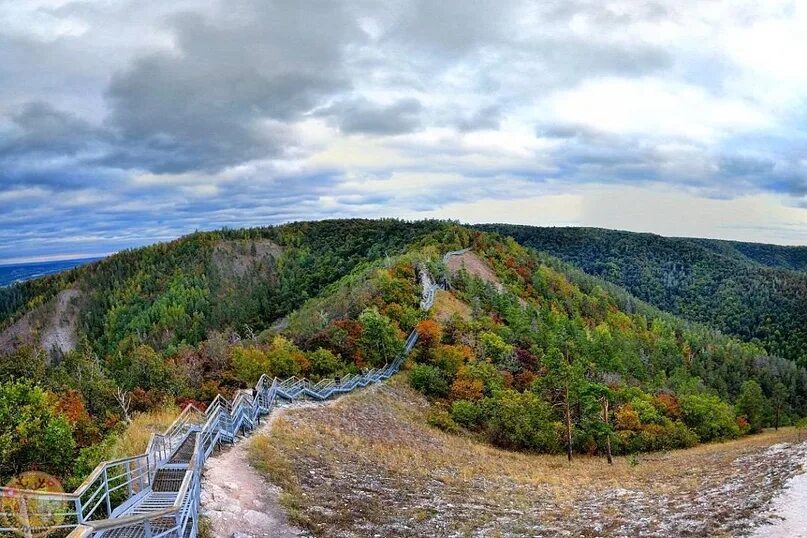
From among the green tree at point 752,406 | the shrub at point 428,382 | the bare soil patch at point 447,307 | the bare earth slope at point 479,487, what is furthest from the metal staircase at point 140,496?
the green tree at point 752,406

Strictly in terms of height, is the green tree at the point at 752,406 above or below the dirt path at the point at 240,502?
below

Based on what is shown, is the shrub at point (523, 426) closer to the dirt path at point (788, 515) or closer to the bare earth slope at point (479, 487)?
the bare earth slope at point (479, 487)

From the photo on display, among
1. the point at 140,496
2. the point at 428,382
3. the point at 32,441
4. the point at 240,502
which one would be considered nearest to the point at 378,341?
the point at 428,382

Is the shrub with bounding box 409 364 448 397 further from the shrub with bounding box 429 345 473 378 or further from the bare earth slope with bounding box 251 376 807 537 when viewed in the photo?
the bare earth slope with bounding box 251 376 807 537

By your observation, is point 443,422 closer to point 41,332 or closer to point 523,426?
point 523,426

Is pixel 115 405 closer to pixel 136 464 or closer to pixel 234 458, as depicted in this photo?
pixel 234 458

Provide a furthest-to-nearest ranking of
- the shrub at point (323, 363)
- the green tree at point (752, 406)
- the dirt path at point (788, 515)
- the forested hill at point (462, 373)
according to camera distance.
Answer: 1. the green tree at point (752, 406)
2. the shrub at point (323, 363)
3. the forested hill at point (462, 373)
4. the dirt path at point (788, 515)
